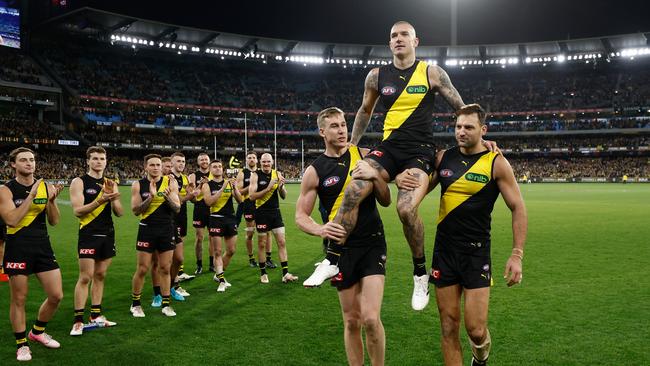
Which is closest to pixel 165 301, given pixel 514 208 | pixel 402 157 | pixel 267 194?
pixel 267 194

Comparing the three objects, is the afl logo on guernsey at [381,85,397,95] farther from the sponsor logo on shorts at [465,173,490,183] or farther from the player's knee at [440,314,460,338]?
the player's knee at [440,314,460,338]

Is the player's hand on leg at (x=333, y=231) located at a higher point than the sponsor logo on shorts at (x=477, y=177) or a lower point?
lower

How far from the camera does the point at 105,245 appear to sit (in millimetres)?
7898

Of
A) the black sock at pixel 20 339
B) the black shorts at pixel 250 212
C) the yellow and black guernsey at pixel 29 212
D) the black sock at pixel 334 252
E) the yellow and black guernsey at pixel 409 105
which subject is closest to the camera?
the black sock at pixel 334 252

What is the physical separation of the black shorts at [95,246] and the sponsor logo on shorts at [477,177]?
5778mm

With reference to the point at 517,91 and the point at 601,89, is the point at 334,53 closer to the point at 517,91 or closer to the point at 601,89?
the point at 517,91

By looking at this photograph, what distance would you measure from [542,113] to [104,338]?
83942 mm

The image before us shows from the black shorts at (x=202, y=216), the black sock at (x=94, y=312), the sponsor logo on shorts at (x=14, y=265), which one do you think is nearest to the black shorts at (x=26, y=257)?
the sponsor logo on shorts at (x=14, y=265)

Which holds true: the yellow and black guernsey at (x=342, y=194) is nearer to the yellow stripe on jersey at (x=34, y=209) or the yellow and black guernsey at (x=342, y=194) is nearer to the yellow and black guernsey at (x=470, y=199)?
the yellow and black guernsey at (x=470, y=199)

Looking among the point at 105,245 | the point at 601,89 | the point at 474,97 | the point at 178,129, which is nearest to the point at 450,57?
the point at 474,97

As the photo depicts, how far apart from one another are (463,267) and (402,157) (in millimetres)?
1376

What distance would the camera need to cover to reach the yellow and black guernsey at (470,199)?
504 cm

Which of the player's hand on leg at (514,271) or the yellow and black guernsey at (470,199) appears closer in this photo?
the player's hand on leg at (514,271)

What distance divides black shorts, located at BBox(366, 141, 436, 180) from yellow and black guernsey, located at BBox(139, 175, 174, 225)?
15.5 ft
